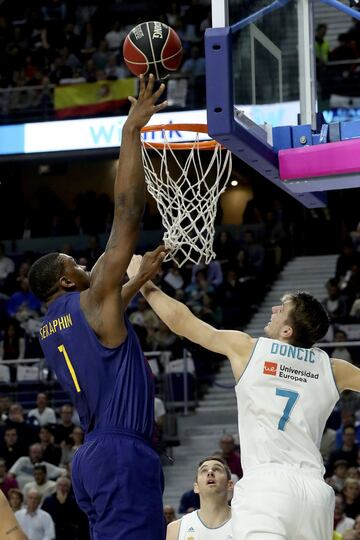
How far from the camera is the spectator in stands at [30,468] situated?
1238cm

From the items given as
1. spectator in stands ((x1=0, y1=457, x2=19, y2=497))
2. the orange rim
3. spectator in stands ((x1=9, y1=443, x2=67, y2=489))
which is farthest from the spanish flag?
the orange rim

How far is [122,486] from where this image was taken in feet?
14.5

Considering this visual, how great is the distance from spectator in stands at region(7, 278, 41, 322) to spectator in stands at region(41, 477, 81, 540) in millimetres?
4737

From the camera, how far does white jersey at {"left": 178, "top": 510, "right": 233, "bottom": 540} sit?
6.70 meters

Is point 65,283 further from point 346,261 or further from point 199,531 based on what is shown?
point 346,261

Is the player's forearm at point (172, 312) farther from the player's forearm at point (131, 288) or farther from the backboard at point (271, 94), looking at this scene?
the backboard at point (271, 94)

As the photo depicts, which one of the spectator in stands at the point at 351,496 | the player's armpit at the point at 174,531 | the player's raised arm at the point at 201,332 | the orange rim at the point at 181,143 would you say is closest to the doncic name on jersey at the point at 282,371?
the player's raised arm at the point at 201,332

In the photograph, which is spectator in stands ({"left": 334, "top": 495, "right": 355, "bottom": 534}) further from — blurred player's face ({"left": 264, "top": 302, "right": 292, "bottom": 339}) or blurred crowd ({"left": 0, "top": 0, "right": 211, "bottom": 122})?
blurred crowd ({"left": 0, "top": 0, "right": 211, "bottom": 122})

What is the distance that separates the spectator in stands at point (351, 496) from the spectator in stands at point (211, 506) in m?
3.71

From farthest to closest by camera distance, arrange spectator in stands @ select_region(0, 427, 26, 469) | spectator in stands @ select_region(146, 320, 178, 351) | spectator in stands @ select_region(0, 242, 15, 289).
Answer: spectator in stands @ select_region(0, 242, 15, 289), spectator in stands @ select_region(146, 320, 178, 351), spectator in stands @ select_region(0, 427, 26, 469)

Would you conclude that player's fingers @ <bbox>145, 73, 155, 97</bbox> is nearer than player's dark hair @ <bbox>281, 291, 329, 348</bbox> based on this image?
Yes

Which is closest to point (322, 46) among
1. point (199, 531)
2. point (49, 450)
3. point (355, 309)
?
point (355, 309)

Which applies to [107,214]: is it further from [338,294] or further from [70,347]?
[70,347]

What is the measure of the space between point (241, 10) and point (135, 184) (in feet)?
7.50
